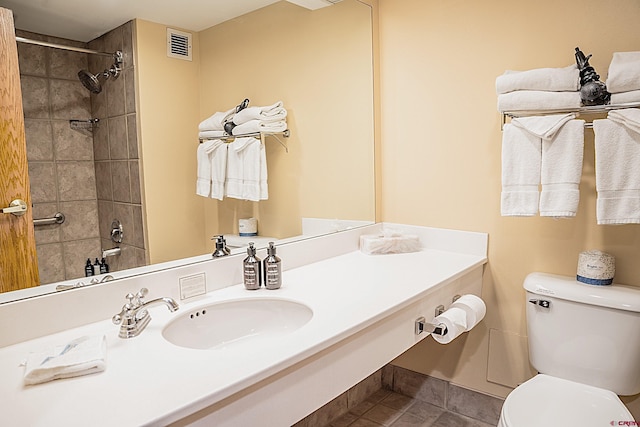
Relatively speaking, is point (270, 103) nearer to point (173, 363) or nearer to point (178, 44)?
point (178, 44)

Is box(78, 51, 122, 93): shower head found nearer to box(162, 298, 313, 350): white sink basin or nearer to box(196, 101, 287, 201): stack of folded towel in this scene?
box(196, 101, 287, 201): stack of folded towel

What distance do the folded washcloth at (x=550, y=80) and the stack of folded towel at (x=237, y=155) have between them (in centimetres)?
95

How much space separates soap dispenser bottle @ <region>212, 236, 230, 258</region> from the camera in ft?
5.17

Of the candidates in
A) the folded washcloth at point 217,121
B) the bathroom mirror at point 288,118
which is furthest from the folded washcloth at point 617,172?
the folded washcloth at point 217,121

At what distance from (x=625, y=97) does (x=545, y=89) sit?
0.25 m

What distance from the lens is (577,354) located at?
5.29 ft

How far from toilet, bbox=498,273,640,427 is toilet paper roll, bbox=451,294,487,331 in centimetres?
20

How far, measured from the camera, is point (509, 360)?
6.37 ft

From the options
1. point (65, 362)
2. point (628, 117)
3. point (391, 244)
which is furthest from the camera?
point (391, 244)

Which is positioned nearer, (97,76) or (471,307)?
(97,76)

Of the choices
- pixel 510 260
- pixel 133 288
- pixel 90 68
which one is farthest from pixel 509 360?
pixel 90 68

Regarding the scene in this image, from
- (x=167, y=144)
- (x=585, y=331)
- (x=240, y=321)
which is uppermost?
(x=167, y=144)

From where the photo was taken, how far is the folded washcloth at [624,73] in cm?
140

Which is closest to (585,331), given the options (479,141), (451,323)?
(451,323)
